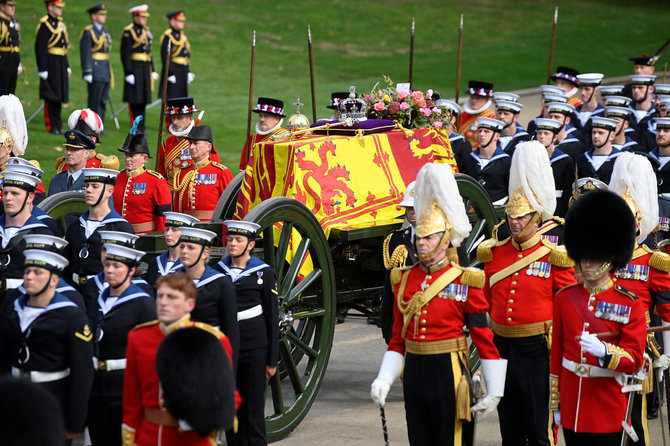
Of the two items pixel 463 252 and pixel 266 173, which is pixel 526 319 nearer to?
pixel 463 252

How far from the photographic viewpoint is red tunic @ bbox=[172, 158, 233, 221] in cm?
971

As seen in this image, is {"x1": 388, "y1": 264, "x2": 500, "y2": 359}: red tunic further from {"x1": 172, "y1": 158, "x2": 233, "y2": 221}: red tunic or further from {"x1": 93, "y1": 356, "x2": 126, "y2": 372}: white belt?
{"x1": 172, "y1": 158, "x2": 233, "y2": 221}: red tunic

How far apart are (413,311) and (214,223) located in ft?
7.63

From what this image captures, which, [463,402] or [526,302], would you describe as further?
[526,302]

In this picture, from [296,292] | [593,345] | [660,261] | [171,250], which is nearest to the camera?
[593,345]

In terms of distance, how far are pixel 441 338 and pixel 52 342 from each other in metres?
1.90

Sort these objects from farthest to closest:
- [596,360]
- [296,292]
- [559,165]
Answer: [559,165]
[296,292]
[596,360]

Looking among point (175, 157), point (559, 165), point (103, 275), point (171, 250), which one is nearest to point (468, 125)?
point (559, 165)

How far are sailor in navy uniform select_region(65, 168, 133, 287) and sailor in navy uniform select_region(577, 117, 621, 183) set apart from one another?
4.66 metres

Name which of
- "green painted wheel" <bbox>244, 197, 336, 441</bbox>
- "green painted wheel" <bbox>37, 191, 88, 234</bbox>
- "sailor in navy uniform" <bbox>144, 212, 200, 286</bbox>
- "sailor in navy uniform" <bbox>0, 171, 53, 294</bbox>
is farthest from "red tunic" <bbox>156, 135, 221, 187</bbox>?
"sailor in navy uniform" <bbox>144, 212, 200, 286</bbox>

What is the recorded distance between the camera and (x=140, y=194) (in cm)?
907

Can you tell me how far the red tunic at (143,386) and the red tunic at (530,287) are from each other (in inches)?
84.3

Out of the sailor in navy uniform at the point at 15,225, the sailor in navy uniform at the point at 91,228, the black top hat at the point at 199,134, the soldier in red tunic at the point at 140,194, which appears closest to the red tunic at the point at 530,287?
the sailor in navy uniform at the point at 91,228

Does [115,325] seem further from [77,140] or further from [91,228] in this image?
[77,140]
